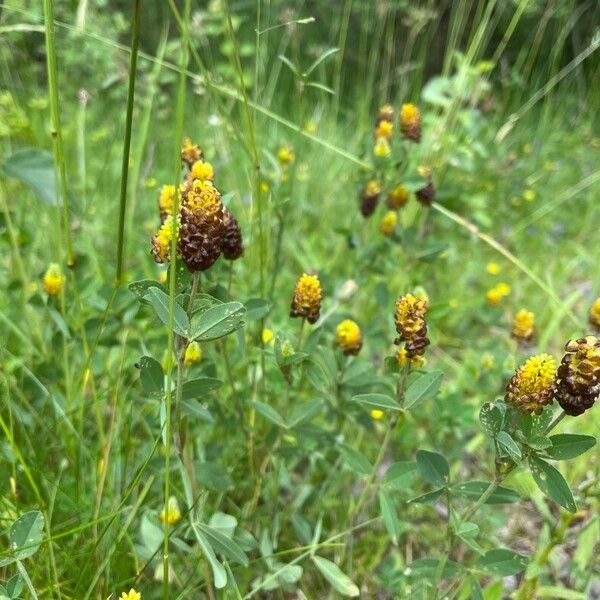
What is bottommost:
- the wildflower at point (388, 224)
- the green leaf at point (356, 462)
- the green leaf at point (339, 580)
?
the green leaf at point (339, 580)

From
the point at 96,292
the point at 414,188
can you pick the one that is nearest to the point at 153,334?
the point at 96,292

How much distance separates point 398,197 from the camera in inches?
69.4

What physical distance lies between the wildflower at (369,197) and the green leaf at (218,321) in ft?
2.84

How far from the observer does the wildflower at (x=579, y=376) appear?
0.84 metres

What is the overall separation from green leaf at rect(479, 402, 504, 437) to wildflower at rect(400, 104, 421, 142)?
2.96 feet

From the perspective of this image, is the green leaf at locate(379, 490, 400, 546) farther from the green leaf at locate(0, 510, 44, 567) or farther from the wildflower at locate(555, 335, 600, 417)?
the green leaf at locate(0, 510, 44, 567)

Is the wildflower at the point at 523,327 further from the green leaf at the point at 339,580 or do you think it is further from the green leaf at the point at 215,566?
the green leaf at the point at 215,566

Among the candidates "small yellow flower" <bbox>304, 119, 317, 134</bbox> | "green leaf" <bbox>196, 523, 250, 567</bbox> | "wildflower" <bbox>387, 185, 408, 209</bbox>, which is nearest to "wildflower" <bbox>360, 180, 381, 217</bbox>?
"wildflower" <bbox>387, 185, 408, 209</bbox>

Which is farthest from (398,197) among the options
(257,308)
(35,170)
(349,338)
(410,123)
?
(35,170)

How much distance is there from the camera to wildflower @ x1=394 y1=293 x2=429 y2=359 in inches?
40.1

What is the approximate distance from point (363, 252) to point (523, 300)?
1.00 metres

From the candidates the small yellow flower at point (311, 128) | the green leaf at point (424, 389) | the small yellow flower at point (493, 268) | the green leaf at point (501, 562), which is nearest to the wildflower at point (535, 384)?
the green leaf at point (424, 389)

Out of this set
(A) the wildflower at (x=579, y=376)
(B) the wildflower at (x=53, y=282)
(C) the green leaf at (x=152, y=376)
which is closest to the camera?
(A) the wildflower at (x=579, y=376)

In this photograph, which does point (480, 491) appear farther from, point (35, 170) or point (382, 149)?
point (35, 170)
